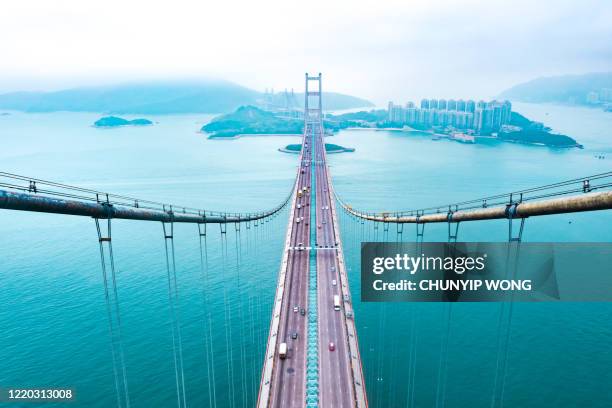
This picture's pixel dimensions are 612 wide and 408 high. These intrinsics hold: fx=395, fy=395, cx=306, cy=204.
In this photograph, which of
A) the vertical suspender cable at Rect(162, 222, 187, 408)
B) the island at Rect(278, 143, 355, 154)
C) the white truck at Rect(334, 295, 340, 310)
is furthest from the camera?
the island at Rect(278, 143, 355, 154)

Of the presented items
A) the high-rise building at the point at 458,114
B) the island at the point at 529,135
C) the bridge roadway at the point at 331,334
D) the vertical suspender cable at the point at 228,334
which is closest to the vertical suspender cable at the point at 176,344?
the vertical suspender cable at the point at 228,334

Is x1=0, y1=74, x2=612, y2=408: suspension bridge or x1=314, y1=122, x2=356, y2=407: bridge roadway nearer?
x1=0, y1=74, x2=612, y2=408: suspension bridge

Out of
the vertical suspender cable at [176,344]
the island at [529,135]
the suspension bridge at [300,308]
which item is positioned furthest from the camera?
the island at [529,135]

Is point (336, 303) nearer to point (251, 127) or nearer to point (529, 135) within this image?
point (529, 135)

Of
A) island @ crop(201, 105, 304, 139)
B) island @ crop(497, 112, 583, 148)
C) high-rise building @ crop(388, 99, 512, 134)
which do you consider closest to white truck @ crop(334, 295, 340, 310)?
island @ crop(497, 112, 583, 148)

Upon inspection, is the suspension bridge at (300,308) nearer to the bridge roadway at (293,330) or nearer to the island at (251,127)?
the bridge roadway at (293,330)

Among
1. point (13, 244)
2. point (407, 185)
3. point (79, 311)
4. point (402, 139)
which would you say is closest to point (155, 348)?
point (79, 311)

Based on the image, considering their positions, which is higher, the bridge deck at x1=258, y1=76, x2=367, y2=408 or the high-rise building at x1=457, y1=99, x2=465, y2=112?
the high-rise building at x1=457, y1=99, x2=465, y2=112

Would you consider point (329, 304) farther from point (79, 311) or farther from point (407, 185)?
point (407, 185)

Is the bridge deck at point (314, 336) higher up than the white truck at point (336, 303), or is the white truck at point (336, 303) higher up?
the white truck at point (336, 303)

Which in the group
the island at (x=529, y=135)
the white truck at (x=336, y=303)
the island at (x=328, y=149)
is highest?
the island at (x=529, y=135)

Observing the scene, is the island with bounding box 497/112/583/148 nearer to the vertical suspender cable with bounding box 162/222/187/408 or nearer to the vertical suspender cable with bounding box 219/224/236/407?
the vertical suspender cable with bounding box 219/224/236/407
